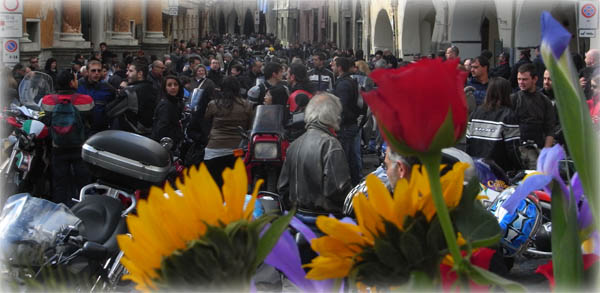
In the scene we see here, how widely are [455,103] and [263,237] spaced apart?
24 cm

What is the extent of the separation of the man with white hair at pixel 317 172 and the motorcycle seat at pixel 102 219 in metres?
1.21

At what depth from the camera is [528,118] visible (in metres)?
7.41

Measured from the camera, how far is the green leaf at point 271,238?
0.96 m

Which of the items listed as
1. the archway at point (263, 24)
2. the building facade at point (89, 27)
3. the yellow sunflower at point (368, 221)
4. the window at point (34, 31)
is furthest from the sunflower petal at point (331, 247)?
the archway at point (263, 24)

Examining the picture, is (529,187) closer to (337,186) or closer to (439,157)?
(439,157)

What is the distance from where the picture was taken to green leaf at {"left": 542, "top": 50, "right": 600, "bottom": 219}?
2.89 ft

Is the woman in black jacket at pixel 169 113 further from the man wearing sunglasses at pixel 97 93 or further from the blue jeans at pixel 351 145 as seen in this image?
the blue jeans at pixel 351 145

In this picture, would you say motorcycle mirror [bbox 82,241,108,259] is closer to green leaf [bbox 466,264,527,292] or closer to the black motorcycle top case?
the black motorcycle top case

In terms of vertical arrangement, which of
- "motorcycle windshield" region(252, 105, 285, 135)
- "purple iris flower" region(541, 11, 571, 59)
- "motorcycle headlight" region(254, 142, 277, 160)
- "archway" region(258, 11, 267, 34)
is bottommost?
"motorcycle headlight" region(254, 142, 277, 160)

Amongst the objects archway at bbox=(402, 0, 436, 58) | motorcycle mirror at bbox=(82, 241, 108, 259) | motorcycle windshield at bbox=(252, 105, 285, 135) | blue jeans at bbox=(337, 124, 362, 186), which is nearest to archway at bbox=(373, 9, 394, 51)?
archway at bbox=(402, 0, 436, 58)

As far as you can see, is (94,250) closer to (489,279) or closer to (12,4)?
(489,279)

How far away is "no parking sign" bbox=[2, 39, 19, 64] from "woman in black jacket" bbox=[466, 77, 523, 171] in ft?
22.2

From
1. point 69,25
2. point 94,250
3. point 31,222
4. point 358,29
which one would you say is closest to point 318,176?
point 94,250

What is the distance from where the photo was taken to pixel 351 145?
9.92 metres
